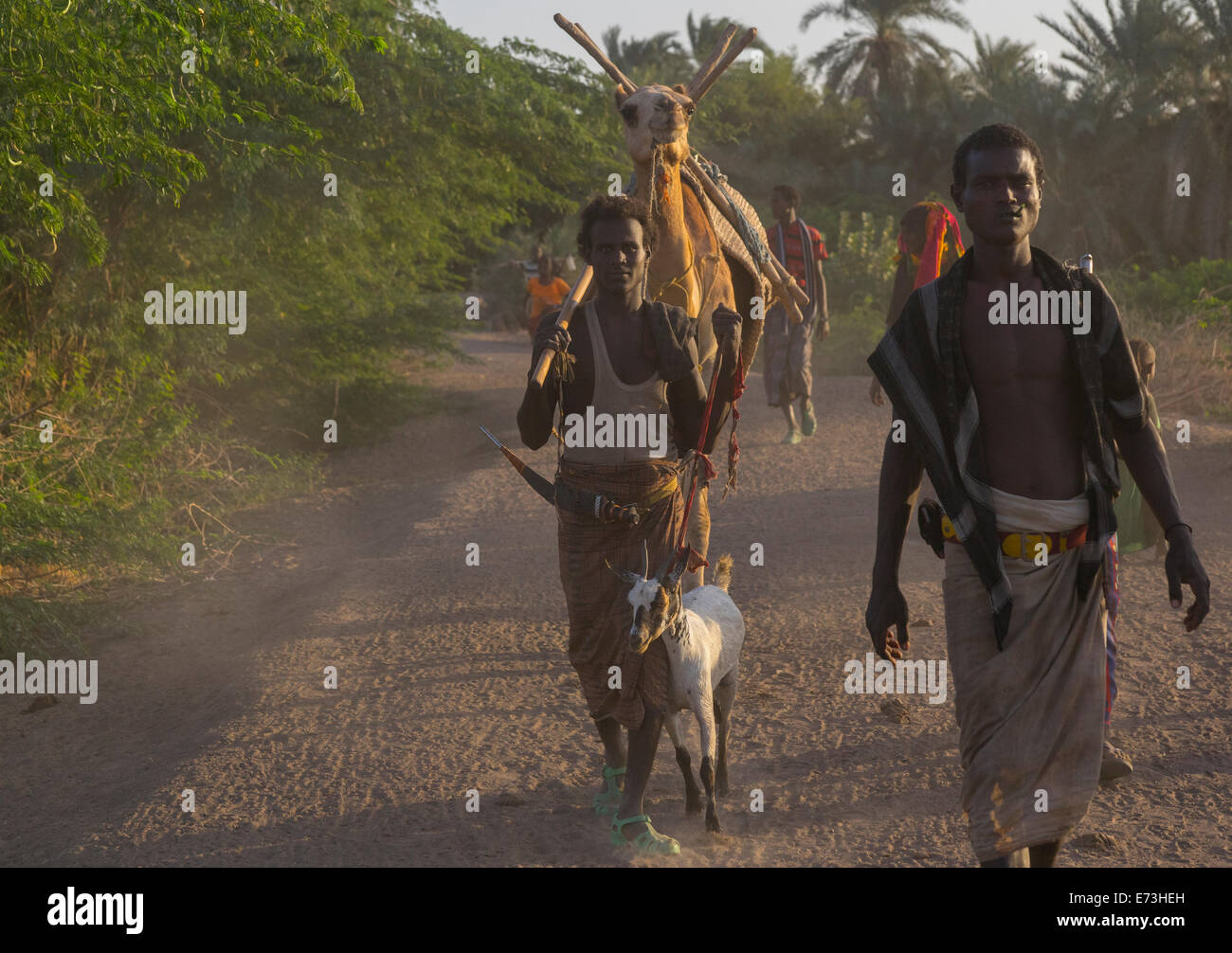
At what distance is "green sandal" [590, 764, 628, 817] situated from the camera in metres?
4.55

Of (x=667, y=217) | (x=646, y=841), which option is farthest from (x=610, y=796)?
(x=667, y=217)

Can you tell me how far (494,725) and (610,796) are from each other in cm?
113

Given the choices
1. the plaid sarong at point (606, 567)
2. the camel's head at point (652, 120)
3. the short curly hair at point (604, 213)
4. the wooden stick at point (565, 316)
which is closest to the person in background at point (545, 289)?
the camel's head at point (652, 120)

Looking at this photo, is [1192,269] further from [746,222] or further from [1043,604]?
[1043,604]

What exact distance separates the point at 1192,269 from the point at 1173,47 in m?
11.3

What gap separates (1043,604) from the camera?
10.6 feet

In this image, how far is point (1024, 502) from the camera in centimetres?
321

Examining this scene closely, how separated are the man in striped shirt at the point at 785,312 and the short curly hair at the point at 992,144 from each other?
24.4ft

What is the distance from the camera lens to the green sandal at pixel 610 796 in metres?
4.55

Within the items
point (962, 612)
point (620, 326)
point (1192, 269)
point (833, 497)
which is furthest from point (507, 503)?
point (1192, 269)

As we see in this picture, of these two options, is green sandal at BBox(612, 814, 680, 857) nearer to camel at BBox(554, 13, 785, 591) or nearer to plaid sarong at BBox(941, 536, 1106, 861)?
plaid sarong at BBox(941, 536, 1106, 861)

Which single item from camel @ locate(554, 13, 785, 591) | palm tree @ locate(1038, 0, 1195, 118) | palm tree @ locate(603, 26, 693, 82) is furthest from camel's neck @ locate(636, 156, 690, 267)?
palm tree @ locate(603, 26, 693, 82)

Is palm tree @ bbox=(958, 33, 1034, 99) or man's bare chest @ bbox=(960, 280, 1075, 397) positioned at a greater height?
palm tree @ bbox=(958, 33, 1034, 99)

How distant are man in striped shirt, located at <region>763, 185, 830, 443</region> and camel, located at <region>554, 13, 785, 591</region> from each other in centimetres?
459
